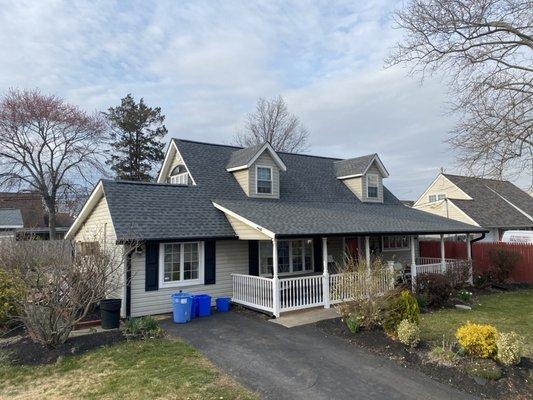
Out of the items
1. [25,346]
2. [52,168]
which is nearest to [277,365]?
[25,346]

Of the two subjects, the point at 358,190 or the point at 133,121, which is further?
the point at 133,121

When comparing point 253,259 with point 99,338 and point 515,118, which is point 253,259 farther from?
point 515,118

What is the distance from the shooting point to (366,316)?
30.6ft

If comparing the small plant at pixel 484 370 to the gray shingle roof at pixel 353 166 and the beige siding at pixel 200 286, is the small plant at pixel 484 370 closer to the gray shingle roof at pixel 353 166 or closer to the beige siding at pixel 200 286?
the beige siding at pixel 200 286

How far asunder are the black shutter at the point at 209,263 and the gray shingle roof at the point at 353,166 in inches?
404

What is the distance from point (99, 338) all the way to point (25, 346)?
5.00 feet

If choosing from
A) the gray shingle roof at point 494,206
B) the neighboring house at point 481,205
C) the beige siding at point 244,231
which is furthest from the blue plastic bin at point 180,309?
the gray shingle roof at point 494,206

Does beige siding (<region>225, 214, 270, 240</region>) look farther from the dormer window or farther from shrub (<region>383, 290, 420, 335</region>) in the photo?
shrub (<region>383, 290, 420, 335</region>)

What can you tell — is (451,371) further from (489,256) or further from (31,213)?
(31,213)

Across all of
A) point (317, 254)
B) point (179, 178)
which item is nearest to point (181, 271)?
point (317, 254)

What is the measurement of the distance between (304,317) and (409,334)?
153 inches

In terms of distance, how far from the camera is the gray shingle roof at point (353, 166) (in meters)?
20.2

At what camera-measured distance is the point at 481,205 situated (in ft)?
99.0

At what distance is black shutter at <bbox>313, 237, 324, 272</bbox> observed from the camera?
15789mm
